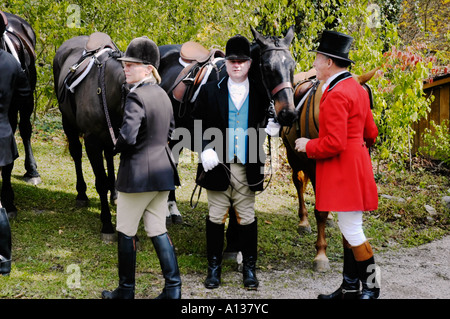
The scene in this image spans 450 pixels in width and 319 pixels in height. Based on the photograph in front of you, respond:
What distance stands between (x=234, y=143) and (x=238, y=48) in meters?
0.81

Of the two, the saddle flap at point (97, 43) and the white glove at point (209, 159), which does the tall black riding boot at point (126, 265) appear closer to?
the white glove at point (209, 159)

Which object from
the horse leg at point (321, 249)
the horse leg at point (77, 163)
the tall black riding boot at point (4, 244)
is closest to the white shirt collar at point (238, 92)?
the horse leg at point (321, 249)

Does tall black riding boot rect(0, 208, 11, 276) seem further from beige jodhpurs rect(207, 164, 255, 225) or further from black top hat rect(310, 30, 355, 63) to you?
black top hat rect(310, 30, 355, 63)

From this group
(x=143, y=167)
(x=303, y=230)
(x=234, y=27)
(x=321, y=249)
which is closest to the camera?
(x=143, y=167)

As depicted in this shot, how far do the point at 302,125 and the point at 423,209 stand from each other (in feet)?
11.3

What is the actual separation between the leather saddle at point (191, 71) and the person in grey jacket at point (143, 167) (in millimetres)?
1181

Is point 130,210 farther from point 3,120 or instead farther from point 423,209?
point 423,209

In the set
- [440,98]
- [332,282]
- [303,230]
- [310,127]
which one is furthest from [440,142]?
[332,282]

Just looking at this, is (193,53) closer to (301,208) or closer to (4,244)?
(301,208)

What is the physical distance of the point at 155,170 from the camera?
3.64m

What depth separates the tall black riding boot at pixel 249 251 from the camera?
4.29m

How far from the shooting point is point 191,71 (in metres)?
5.21

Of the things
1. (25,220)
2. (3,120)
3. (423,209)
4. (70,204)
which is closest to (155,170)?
(3,120)
